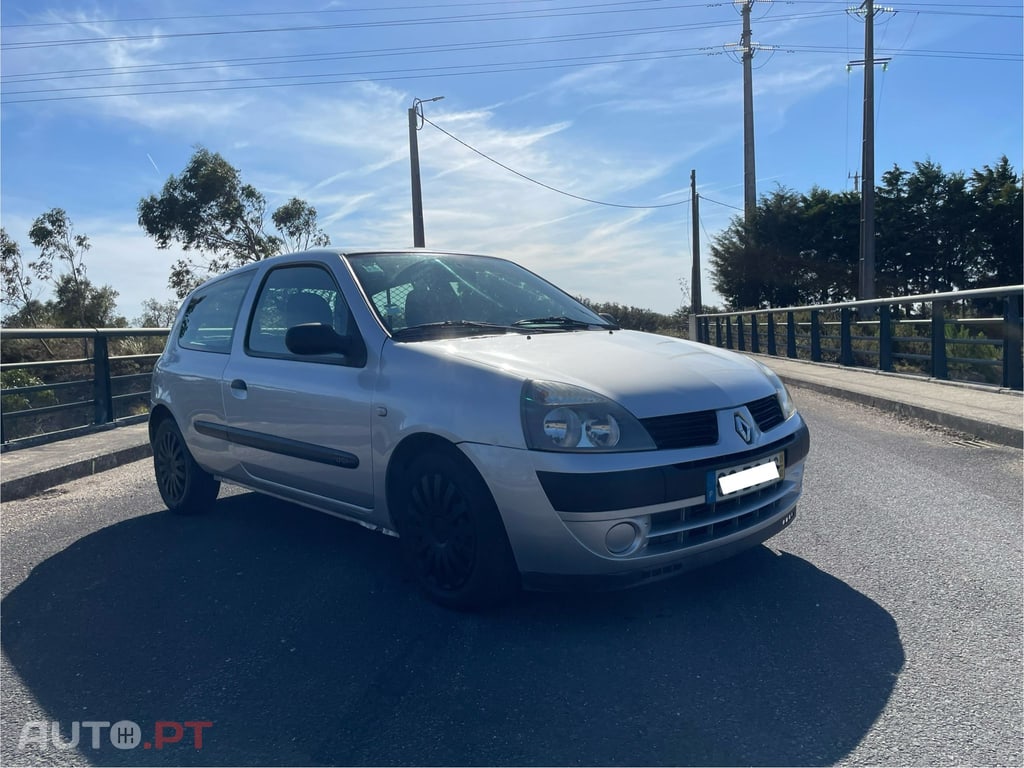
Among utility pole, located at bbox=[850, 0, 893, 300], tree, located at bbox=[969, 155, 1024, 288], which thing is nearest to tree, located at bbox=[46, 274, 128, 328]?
utility pole, located at bbox=[850, 0, 893, 300]

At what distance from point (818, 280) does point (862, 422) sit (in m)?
29.7

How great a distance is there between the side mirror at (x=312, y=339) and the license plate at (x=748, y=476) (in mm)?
1809

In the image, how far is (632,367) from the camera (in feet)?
11.2

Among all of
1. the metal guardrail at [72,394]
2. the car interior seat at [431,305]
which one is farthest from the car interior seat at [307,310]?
the metal guardrail at [72,394]

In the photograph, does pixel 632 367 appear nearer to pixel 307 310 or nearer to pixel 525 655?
pixel 525 655

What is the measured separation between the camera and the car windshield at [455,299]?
4004 mm

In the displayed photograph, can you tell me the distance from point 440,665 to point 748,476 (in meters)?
1.39

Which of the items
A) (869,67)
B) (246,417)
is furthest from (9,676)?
(869,67)

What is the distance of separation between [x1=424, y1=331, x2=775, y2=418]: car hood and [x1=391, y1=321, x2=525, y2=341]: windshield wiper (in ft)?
0.36

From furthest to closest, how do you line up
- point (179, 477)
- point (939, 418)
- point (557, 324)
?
point (939, 418) < point (179, 477) < point (557, 324)

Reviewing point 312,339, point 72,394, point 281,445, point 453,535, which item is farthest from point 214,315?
point 72,394

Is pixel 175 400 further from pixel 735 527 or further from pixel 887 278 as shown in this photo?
pixel 887 278

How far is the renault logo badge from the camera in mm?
3316

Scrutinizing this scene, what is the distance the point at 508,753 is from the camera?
2393 mm
